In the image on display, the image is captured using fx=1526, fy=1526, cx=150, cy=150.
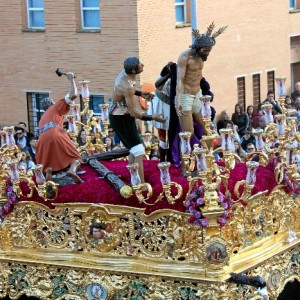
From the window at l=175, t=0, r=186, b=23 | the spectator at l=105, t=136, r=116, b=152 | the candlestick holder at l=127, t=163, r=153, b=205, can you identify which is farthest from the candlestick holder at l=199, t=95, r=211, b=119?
the window at l=175, t=0, r=186, b=23

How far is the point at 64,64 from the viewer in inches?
1142

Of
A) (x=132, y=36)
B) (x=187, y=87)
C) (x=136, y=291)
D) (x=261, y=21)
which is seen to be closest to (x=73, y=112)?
(x=187, y=87)

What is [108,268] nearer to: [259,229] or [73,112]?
[259,229]

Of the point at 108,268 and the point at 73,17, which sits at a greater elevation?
the point at 73,17

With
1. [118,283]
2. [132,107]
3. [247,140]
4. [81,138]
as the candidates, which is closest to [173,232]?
[118,283]

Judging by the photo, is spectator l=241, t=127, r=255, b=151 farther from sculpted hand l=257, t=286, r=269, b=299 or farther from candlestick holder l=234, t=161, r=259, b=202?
sculpted hand l=257, t=286, r=269, b=299

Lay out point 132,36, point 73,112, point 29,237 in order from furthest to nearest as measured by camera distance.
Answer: point 132,36 < point 73,112 < point 29,237

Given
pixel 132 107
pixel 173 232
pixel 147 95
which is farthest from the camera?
pixel 147 95

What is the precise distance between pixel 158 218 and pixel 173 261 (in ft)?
1.62

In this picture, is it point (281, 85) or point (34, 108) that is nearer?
point (281, 85)

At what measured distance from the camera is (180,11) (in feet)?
97.2

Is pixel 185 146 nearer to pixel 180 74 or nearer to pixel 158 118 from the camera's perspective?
pixel 158 118

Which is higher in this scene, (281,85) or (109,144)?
(281,85)

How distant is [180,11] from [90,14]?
6.42 ft
